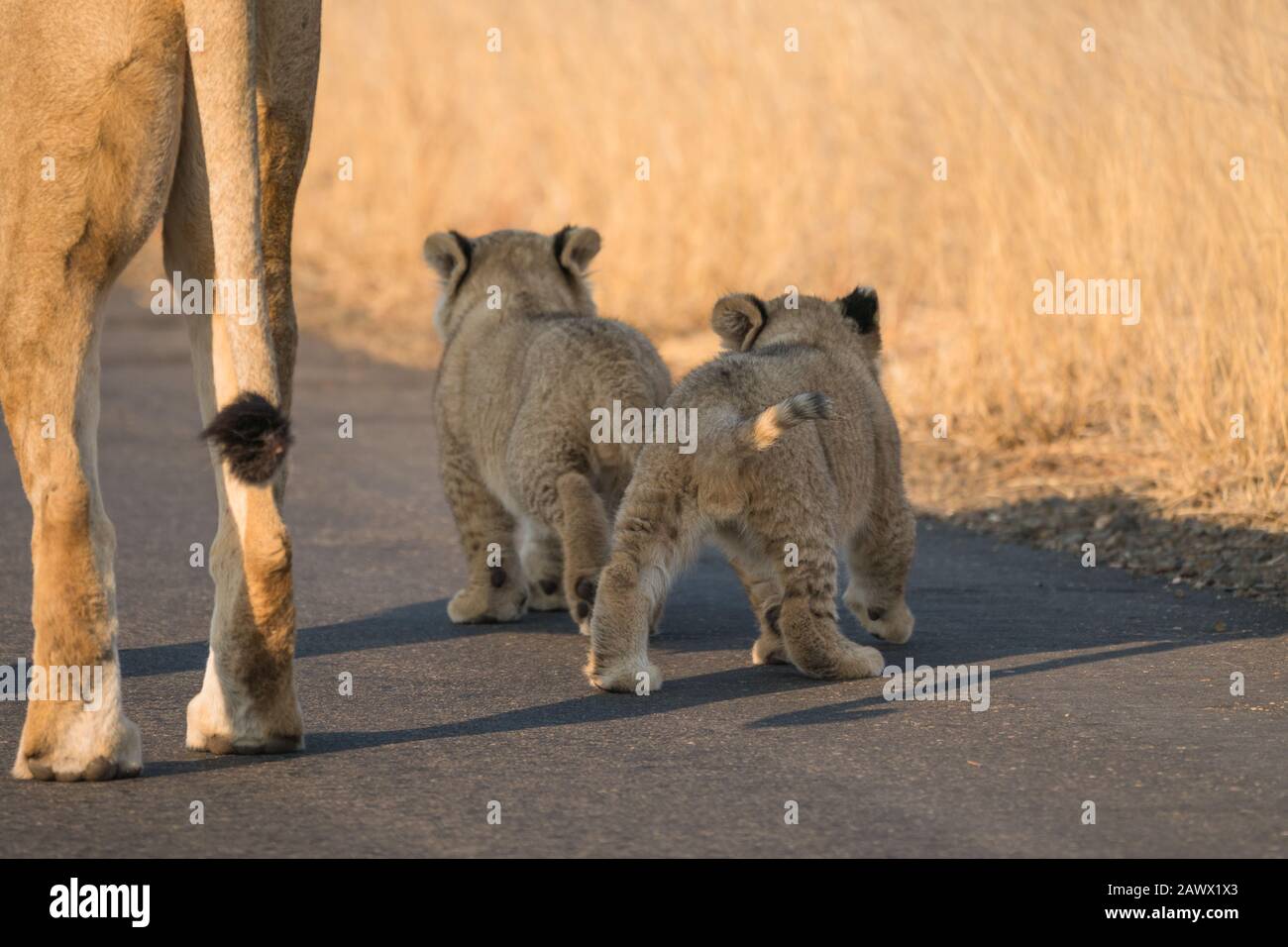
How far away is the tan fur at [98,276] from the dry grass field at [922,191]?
13.7 feet

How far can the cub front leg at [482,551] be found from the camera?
7.07 m

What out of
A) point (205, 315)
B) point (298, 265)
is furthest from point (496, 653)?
point (298, 265)

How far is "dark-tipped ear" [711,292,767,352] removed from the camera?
6742mm

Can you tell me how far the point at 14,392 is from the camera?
4.70m

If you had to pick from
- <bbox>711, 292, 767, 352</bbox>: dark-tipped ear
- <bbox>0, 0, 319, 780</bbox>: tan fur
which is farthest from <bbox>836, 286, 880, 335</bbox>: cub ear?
<bbox>0, 0, 319, 780</bbox>: tan fur

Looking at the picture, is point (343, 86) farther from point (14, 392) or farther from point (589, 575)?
point (14, 392)

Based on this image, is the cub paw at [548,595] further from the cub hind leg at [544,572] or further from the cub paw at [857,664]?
the cub paw at [857,664]

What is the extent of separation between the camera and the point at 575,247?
7.60 meters

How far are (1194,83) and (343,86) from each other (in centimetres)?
1112

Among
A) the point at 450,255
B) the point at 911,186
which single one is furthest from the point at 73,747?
the point at 911,186

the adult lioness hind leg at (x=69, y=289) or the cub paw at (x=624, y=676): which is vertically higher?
the adult lioness hind leg at (x=69, y=289)

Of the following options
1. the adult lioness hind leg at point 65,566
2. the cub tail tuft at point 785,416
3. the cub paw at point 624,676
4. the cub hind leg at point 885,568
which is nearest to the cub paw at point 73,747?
the adult lioness hind leg at point 65,566

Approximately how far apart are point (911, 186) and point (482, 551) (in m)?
6.60

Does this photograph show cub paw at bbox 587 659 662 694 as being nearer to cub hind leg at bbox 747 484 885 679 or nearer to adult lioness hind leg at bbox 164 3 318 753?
cub hind leg at bbox 747 484 885 679
